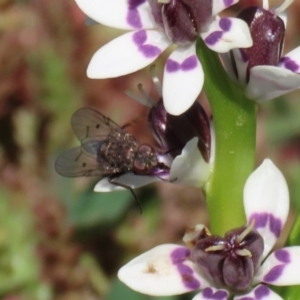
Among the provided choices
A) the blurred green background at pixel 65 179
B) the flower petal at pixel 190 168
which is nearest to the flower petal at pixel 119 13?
the flower petal at pixel 190 168

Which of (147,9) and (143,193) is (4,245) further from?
(147,9)

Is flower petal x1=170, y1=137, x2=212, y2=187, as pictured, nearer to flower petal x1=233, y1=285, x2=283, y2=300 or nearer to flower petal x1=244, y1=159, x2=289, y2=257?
flower petal x1=244, y1=159, x2=289, y2=257

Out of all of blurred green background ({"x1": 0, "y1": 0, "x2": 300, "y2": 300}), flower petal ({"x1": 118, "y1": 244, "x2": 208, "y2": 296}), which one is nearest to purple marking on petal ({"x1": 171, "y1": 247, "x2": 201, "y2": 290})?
flower petal ({"x1": 118, "y1": 244, "x2": 208, "y2": 296})

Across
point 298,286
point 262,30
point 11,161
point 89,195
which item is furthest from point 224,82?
point 11,161

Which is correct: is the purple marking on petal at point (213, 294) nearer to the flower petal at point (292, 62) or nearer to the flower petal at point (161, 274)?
the flower petal at point (161, 274)

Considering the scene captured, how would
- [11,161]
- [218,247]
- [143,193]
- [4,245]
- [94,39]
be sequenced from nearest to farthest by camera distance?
[218,247] < [4,245] < [143,193] < [11,161] < [94,39]

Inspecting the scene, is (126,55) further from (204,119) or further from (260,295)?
(260,295)
